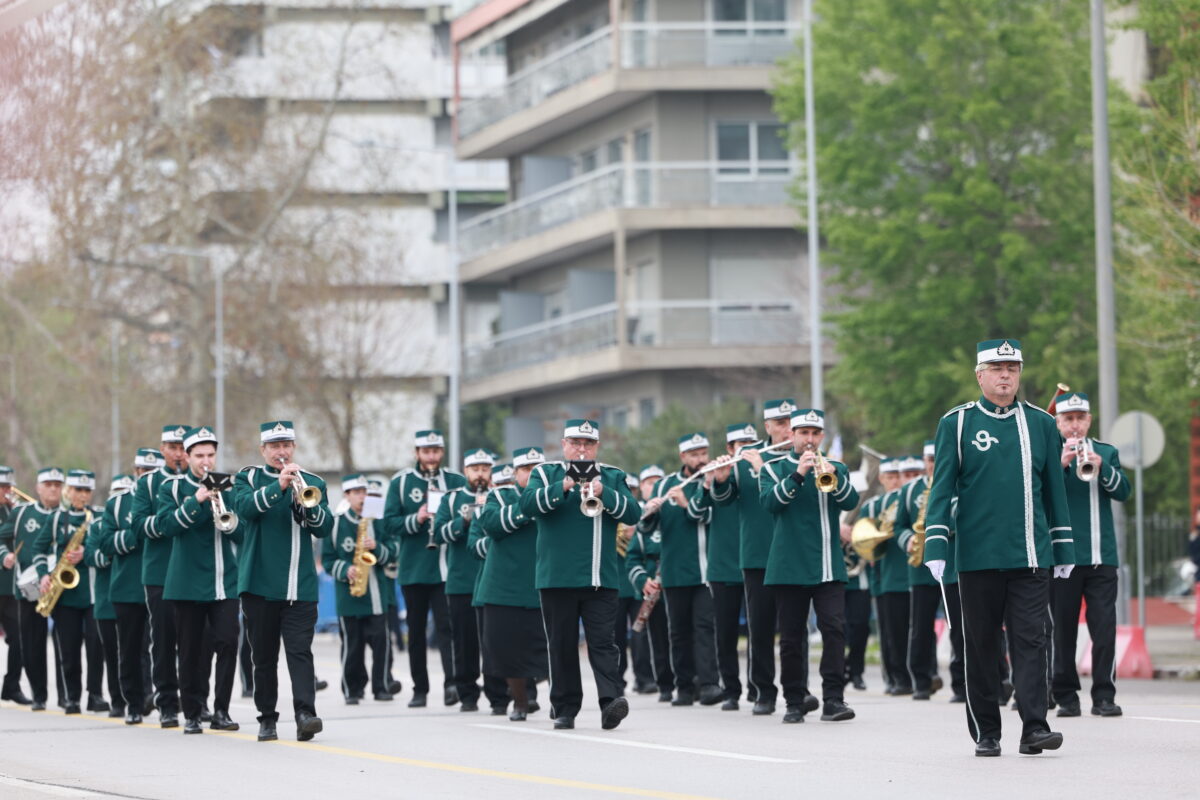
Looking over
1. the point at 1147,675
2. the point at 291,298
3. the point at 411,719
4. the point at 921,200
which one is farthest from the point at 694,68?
the point at 411,719

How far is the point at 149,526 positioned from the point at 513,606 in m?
2.89

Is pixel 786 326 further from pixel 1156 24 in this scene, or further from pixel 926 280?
pixel 1156 24

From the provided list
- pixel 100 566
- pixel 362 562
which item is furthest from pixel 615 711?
pixel 362 562

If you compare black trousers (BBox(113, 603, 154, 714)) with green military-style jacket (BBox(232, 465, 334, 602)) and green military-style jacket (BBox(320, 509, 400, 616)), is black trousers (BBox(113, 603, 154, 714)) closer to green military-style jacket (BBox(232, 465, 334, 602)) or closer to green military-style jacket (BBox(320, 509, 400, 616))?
green military-style jacket (BBox(232, 465, 334, 602))

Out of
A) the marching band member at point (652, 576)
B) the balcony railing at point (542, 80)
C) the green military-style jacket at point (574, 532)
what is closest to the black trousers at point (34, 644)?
the marching band member at point (652, 576)

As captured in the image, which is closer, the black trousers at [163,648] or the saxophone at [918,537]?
the black trousers at [163,648]

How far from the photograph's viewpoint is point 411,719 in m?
19.3

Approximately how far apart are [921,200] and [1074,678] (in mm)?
23468

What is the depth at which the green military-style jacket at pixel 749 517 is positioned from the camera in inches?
734

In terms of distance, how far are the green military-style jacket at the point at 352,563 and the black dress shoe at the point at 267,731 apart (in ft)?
17.2

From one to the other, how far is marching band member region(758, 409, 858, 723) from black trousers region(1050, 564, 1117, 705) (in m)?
1.59

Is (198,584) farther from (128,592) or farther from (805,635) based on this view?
(805,635)

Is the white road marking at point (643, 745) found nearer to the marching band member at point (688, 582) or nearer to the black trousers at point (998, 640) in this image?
the black trousers at point (998, 640)

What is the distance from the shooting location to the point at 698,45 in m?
54.2
